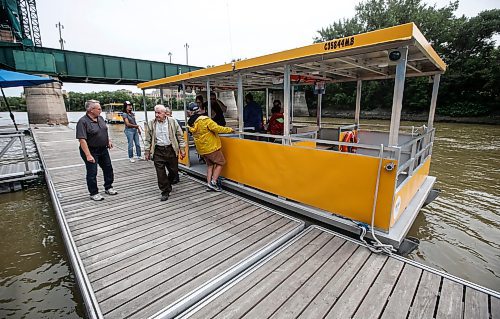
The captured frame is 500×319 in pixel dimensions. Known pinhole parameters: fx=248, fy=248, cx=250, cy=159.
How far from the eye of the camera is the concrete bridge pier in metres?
22.6

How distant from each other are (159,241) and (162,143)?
204cm

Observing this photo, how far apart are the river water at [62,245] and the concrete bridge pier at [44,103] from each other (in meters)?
21.0

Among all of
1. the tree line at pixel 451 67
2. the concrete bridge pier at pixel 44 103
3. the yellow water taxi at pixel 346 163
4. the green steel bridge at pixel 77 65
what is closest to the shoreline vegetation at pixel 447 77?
the tree line at pixel 451 67

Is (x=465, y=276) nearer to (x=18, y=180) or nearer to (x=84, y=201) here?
(x=84, y=201)

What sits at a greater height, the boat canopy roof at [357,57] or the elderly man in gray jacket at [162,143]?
the boat canopy roof at [357,57]

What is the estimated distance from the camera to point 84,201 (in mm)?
4785

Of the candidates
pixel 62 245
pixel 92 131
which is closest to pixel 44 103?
pixel 92 131

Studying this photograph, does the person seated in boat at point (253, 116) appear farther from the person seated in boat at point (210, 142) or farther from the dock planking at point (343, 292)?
the dock planking at point (343, 292)

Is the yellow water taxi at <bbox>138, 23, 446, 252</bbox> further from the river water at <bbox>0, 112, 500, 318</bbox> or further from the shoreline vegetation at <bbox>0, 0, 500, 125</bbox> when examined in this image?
the shoreline vegetation at <bbox>0, 0, 500, 125</bbox>

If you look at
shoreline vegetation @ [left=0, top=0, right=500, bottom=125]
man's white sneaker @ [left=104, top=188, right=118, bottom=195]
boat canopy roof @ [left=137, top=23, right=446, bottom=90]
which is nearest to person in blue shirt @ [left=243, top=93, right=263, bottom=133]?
boat canopy roof @ [left=137, top=23, right=446, bottom=90]

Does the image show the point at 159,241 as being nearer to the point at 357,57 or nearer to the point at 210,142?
A: the point at 210,142

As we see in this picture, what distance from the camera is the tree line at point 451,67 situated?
26.3 meters

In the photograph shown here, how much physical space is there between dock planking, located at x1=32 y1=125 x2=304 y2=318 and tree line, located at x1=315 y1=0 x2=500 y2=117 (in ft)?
108

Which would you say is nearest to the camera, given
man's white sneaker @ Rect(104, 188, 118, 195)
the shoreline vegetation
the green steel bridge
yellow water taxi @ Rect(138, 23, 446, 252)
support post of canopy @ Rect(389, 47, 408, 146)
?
support post of canopy @ Rect(389, 47, 408, 146)
